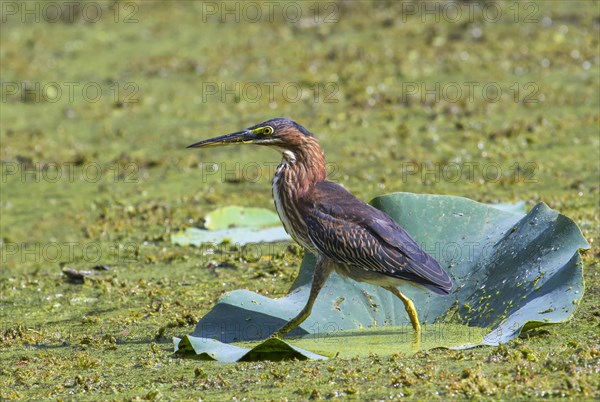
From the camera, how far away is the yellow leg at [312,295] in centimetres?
655

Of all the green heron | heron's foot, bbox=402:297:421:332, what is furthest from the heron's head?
heron's foot, bbox=402:297:421:332

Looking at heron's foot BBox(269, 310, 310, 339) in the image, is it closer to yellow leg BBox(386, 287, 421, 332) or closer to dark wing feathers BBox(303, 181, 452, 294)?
dark wing feathers BBox(303, 181, 452, 294)

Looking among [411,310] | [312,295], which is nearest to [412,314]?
[411,310]

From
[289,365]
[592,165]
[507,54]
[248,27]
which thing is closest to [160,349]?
[289,365]

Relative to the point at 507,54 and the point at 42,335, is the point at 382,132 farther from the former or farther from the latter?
the point at 42,335

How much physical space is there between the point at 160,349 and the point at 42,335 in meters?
1.07

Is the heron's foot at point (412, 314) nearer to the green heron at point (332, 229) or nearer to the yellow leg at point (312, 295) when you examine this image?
the green heron at point (332, 229)

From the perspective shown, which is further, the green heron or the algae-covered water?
the green heron

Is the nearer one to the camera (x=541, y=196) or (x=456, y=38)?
(x=541, y=196)

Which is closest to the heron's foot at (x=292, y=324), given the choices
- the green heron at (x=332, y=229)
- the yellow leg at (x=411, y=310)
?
the green heron at (x=332, y=229)

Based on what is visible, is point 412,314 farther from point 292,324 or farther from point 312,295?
point 292,324

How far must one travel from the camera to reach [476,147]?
38.4ft

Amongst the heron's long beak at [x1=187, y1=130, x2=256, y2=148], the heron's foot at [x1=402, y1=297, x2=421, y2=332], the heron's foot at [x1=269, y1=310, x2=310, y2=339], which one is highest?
the heron's long beak at [x1=187, y1=130, x2=256, y2=148]

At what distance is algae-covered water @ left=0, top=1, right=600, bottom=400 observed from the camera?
5.99 metres
